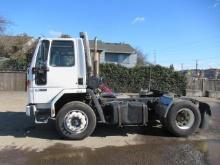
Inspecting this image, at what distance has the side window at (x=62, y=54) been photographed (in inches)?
364

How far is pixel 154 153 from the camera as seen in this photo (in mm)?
8008

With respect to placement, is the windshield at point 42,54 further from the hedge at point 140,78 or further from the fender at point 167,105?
the hedge at point 140,78

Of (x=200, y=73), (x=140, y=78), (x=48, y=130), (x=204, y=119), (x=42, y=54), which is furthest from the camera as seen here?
(x=200, y=73)

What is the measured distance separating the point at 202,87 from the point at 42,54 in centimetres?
2055

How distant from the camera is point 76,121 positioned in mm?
9250

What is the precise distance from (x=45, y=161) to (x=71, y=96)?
2764 millimetres

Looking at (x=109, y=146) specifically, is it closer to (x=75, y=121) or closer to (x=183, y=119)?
(x=75, y=121)

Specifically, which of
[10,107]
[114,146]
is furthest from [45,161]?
[10,107]

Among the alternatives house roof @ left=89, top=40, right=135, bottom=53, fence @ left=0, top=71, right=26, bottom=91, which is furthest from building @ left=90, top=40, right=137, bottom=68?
fence @ left=0, top=71, right=26, bottom=91

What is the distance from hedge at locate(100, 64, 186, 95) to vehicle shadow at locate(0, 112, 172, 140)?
14.2 meters

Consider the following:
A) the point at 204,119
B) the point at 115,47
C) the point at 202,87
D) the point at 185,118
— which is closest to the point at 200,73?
the point at 115,47

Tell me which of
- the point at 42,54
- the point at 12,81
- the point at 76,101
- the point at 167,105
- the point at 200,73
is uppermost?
the point at 200,73

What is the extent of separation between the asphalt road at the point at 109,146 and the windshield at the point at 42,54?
2.00m

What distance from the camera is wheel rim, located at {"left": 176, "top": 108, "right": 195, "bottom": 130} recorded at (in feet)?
32.8
